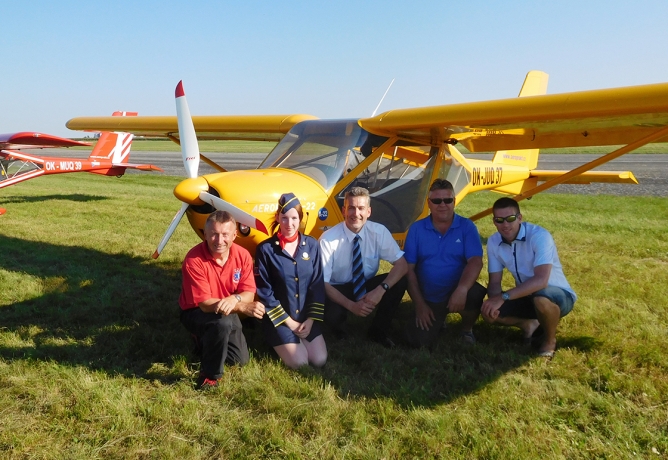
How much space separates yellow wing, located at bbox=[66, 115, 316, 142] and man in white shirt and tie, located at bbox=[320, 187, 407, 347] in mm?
2714

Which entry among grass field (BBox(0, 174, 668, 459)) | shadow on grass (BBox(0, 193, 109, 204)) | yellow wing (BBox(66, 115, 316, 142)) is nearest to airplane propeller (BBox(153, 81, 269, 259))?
grass field (BBox(0, 174, 668, 459))

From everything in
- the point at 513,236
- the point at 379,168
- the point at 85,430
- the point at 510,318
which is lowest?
the point at 85,430

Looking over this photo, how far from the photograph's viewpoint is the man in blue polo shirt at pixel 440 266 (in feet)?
12.9

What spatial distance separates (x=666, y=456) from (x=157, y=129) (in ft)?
25.5

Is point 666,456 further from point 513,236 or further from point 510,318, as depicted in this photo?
point 513,236

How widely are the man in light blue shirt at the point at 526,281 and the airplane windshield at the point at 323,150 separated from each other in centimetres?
171

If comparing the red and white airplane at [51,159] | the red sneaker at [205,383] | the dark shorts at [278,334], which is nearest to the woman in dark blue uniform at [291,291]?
the dark shorts at [278,334]

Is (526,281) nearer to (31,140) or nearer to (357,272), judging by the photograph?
(357,272)

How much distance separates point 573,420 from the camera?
2.83 metres

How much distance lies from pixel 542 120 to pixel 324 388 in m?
2.97

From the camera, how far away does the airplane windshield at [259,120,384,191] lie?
4883 millimetres

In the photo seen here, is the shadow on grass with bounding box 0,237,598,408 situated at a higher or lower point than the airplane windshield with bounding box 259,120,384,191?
lower

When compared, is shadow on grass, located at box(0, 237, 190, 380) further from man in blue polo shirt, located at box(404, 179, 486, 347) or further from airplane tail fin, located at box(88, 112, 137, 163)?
airplane tail fin, located at box(88, 112, 137, 163)

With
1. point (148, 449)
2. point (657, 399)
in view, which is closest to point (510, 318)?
point (657, 399)
